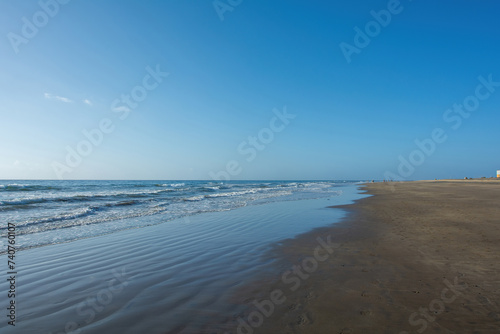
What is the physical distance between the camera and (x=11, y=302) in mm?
4355

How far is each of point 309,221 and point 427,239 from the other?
5241 mm

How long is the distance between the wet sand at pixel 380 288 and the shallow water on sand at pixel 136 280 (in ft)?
2.19

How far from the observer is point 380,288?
14.9 feet

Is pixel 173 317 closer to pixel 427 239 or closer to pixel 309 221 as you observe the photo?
pixel 427 239

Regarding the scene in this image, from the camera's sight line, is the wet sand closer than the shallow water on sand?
Yes

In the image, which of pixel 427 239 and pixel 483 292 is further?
pixel 427 239

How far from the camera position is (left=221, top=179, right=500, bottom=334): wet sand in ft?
11.3

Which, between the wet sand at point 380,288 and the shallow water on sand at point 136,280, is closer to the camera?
the wet sand at point 380,288

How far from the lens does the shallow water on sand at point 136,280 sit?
367 cm

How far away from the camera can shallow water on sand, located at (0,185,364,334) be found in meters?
3.67

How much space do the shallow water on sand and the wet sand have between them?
0.67 metres

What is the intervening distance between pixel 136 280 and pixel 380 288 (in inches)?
189

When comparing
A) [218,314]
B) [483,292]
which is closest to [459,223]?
[483,292]

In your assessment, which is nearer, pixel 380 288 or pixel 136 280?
pixel 380 288
